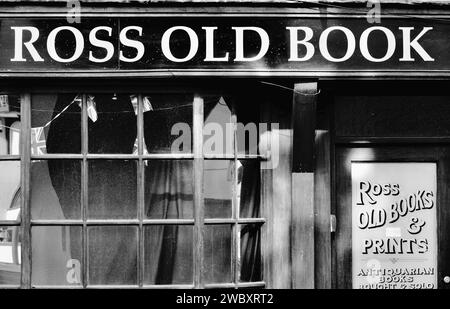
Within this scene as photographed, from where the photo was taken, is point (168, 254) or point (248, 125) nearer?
point (168, 254)

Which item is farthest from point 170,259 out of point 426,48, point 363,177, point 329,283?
point 426,48

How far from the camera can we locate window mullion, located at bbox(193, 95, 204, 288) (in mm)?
5137

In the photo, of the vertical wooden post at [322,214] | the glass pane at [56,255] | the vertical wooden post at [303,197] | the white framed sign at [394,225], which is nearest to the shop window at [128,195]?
the glass pane at [56,255]

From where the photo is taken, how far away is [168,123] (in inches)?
206

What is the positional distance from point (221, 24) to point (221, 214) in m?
1.51

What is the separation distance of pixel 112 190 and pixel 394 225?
233cm

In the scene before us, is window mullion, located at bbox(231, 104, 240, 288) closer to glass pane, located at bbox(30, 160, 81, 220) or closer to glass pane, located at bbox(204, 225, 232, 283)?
glass pane, located at bbox(204, 225, 232, 283)

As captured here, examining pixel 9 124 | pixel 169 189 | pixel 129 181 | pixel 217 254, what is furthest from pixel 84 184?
pixel 217 254

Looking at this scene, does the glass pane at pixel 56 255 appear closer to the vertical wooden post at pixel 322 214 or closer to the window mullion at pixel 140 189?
the window mullion at pixel 140 189

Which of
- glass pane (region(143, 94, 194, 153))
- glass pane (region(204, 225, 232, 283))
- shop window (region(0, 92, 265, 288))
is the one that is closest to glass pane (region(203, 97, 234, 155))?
shop window (region(0, 92, 265, 288))

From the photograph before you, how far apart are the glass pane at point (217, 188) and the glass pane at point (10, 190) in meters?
1.50

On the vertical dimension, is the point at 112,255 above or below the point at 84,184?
below

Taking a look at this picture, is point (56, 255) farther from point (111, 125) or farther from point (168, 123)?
point (168, 123)
